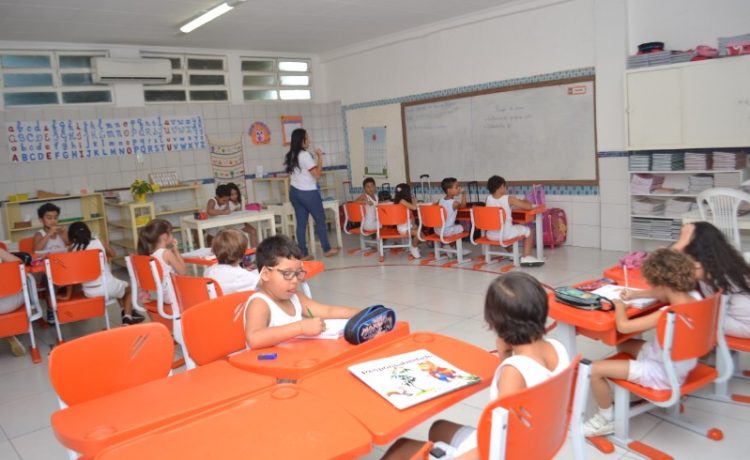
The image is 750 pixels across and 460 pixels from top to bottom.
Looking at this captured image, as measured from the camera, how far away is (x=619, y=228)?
6.59 metres

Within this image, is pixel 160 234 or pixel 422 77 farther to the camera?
pixel 422 77

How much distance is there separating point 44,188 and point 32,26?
2004 mm

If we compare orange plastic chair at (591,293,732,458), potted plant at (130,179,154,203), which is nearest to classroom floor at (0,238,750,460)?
orange plastic chair at (591,293,732,458)

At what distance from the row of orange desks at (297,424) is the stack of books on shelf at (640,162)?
A: 5031 millimetres

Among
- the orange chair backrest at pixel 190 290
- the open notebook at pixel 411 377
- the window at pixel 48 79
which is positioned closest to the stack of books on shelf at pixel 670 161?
the orange chair backrest at pixel 190 290

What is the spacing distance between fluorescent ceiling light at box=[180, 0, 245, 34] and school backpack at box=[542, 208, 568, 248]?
4114mm

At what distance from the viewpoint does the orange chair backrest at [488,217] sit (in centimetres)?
586

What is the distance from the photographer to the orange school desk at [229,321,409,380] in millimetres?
1854

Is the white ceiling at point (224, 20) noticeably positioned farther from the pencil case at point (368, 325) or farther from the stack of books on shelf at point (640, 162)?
the pencil case at point (368, 325)

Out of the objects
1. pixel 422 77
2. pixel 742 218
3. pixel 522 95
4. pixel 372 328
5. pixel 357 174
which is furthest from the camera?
pixel 357 174

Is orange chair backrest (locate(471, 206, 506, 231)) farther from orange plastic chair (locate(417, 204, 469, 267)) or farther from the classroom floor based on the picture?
the classroom floor

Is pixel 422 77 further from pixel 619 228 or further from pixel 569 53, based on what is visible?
pixel 619 228

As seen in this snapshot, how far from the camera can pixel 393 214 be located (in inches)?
268

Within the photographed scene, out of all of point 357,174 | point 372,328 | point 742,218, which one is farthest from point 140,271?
point 357,174
